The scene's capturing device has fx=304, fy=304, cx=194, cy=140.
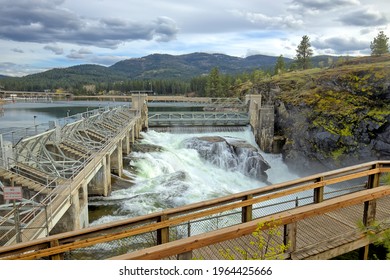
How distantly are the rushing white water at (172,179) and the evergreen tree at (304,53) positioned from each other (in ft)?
165

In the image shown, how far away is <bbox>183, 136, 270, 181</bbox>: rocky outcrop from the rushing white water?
61 centimetres

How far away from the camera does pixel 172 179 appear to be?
18.1m

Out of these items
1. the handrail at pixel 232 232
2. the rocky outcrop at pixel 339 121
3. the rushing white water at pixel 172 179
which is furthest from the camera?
the rocky outcrop at pixel 339 121

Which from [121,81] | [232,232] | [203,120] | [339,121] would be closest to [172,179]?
[232,232]

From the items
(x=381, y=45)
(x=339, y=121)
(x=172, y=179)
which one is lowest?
(x=172, y=179)

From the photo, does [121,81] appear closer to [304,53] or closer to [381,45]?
[304,53]

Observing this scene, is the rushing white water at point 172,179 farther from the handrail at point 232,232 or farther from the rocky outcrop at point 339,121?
the handrail at point 232,232

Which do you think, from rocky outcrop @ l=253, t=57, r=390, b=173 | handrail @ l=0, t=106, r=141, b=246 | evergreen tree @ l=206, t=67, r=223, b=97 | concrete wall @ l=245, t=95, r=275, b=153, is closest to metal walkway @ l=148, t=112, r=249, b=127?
concrete wall @ l=245, t=95, r=275, b=153

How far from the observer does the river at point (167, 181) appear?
14.2m

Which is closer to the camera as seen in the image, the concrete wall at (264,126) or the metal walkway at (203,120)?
the concrete wall at (264,126)

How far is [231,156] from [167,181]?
10010mm

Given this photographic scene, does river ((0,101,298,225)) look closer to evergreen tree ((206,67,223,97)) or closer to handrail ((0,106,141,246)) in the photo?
handrail ((0,106,141,246))

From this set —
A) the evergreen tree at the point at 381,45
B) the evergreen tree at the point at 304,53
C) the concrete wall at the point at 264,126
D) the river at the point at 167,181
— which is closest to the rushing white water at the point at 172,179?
the river at the point at 167,181
